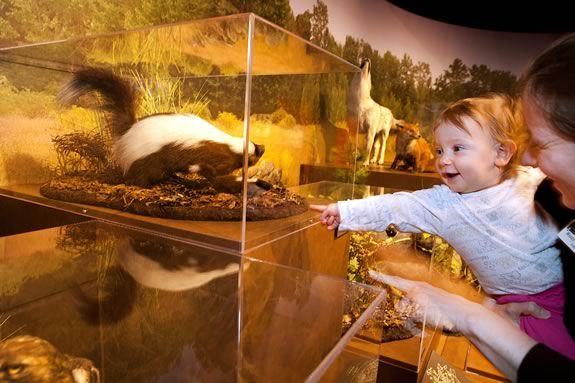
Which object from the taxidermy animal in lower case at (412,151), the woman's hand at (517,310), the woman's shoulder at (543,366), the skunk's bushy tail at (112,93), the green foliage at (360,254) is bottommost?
the green foliage at (360,254)

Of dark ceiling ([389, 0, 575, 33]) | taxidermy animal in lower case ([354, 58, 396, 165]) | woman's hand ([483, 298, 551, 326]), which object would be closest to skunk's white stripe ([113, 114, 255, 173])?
woman's hand ([483, 298, 551, 326])

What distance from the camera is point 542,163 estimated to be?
0.61 meters

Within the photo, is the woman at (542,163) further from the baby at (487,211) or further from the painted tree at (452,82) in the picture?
the painted tree at (452,82)

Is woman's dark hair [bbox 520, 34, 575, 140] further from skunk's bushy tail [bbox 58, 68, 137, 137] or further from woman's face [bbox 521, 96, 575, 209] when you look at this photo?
skunk's bushy tail [bbox 58, 68, 137, 137]

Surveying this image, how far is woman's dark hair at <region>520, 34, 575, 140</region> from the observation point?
21.7 inches

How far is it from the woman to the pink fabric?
0.10m

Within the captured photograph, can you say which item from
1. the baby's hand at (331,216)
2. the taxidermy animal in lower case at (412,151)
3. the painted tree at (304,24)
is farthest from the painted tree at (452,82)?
the baby's hand at (331,216)

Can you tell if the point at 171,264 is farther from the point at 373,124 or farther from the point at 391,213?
the point at 373,124

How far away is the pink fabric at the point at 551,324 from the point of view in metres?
0.75

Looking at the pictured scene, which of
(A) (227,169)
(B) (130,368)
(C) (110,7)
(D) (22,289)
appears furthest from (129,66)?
(B) (130,368)

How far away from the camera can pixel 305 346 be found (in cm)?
53

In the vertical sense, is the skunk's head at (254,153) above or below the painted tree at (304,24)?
below

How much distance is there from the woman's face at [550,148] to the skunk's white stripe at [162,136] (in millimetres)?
623

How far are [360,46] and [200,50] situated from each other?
2577 millimetres
